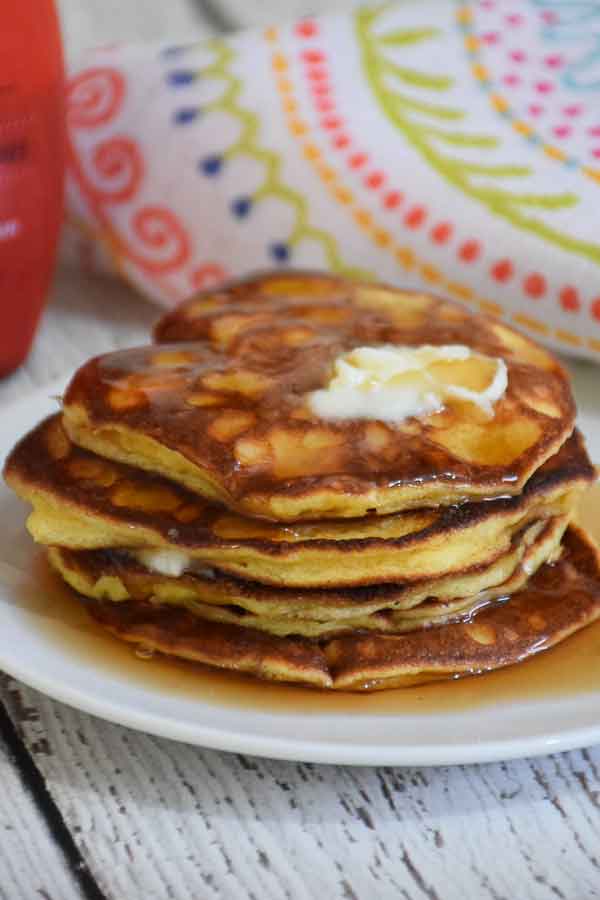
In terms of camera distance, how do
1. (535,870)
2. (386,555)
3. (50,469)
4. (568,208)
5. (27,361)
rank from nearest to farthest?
(535,870) → (386,555) → (50,469) → (568,208) → (27,361)

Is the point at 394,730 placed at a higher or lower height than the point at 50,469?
lower

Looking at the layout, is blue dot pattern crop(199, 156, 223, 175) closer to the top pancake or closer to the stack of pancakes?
the top pancake

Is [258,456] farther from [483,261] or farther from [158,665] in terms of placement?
[483,261]

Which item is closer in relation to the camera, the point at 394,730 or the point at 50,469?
the point at 394,730

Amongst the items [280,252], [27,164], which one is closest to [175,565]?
[27,164]

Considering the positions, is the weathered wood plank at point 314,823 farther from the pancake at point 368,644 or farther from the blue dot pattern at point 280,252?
the blue dot pattern at point 280,252

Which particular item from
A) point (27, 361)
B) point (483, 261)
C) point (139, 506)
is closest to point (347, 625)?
point (139, 506)
